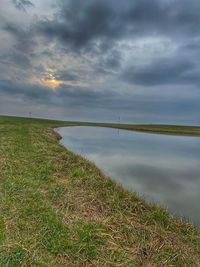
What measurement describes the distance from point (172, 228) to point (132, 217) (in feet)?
3.86

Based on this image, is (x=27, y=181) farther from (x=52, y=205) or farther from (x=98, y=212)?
(x=98, y=212)

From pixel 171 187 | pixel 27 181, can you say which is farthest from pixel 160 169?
pixel 27 181

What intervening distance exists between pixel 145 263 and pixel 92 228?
1.62 metres

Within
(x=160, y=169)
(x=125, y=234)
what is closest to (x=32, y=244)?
(x=125, y=234)

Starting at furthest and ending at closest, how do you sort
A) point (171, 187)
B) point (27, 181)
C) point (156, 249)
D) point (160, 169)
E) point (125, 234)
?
point (160, 169), point (171, 187), point (27, 181), point (125, 234), point (156, 249)

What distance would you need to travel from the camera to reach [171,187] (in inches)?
685

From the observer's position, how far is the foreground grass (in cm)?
694

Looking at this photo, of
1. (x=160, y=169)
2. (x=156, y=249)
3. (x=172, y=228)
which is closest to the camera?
(x=156, y=249)

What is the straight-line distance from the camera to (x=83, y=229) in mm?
8047

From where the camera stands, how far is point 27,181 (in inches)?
474

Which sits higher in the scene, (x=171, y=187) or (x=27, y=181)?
(x=27, y=181)

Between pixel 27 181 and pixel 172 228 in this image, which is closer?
pixel 172 228

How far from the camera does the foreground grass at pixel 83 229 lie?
6.94 m

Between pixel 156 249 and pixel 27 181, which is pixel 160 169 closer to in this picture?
pixel 27 181
